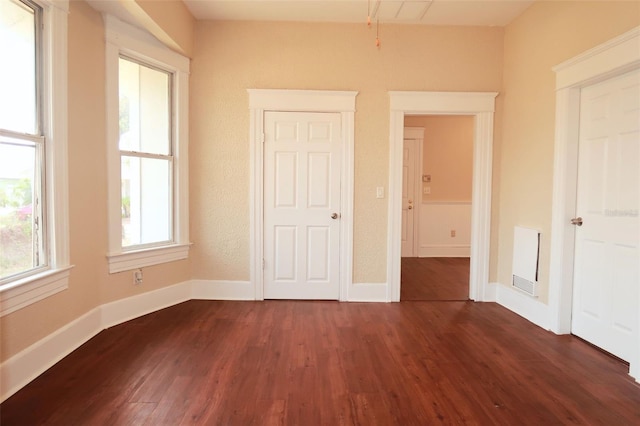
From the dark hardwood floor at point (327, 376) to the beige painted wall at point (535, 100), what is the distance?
3.01ft

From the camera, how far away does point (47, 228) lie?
96.6 inches

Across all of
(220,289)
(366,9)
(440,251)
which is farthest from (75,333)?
(440,251)

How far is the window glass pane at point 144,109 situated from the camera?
10.6ft

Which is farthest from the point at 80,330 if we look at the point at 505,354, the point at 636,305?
the point at 636,305

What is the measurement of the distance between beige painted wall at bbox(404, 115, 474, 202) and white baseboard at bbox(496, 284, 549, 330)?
2955 millimetres

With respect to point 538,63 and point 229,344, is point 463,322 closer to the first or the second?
point 229,344

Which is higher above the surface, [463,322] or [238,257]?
[238,257]

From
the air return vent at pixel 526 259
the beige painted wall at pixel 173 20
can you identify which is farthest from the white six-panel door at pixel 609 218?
the beige painted wall at pixel 173 20

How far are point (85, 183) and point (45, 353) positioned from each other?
1229 mm

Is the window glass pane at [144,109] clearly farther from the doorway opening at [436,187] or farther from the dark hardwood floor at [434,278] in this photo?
the doorway opening at [436,187]

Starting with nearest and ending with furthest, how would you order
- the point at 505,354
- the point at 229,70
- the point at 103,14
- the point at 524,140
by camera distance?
the point at 505,354, the point at 103,14, the point at 524,140, the point at 229,70

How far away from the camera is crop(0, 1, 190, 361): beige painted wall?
261cm

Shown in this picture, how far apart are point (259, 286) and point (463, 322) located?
6.73ft

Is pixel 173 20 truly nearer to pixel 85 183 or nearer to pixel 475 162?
pixel 85 183
